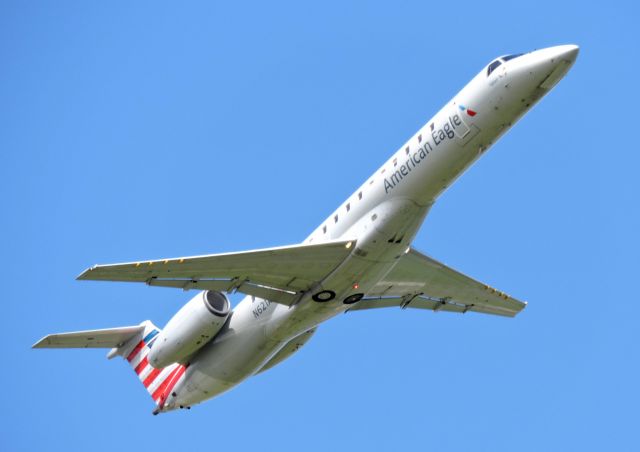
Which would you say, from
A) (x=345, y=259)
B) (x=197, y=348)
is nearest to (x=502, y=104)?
(x=345, y=259)

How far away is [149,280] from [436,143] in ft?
23.4

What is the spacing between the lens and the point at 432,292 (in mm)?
26734

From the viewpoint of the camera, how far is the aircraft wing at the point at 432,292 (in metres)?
25.0

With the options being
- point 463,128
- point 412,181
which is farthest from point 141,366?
point 463,128

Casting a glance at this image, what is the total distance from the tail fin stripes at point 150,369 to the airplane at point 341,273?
0.06 metres

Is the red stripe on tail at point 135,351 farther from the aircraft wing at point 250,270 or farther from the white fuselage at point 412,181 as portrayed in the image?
the aircraft wing at point 250,270

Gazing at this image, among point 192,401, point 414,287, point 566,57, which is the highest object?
point 566,57

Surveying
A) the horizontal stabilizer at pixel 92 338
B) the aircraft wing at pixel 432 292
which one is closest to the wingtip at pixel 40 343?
the horizontal stabilizer at pixel 92 338

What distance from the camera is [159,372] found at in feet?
90.8

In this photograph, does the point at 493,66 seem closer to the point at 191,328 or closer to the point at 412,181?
the point at 412,181

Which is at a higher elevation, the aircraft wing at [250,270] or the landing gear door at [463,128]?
the landing gear door at [463,128]

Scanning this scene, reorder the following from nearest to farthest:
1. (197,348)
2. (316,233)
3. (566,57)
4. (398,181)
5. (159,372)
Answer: (566,57) → (398,181) → (316,233) → (197,348) → (159,372)

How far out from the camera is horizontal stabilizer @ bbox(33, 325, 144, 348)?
85.1ft

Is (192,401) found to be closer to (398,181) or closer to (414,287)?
(414,287)
